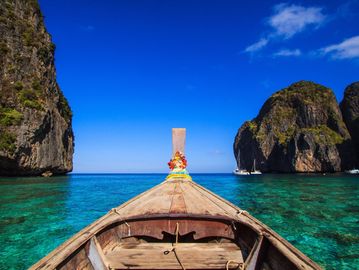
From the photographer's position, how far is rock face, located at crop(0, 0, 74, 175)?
3859 centimetres

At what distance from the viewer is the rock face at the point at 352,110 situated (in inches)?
3493

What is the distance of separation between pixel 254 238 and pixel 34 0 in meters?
64.5

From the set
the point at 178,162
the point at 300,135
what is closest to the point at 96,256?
the point at 178,162

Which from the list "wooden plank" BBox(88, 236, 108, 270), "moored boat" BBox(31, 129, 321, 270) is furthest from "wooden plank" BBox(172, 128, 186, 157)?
"wooden plank" BBox(88, 236, 108, 270)

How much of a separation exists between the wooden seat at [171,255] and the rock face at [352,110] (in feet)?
332

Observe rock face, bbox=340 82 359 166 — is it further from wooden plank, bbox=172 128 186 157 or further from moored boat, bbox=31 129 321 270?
moored boat, bbox=31 129 321 270

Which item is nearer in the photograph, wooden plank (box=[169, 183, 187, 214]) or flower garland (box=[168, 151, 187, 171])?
wooden plank (box=[169, 183, 187, 214])

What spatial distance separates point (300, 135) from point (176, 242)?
290 feet

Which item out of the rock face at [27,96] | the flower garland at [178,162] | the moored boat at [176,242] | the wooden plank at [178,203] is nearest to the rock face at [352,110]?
the rock face at [27,96]

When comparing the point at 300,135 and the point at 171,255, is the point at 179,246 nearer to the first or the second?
the point at 171,255

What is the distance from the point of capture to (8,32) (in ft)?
142

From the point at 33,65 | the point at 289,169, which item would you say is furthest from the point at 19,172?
the point at 289,169

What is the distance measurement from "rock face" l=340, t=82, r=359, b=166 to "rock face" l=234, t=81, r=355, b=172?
4016 millimetres

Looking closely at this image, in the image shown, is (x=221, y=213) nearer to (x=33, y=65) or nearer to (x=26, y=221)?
(x=26, y=221)
